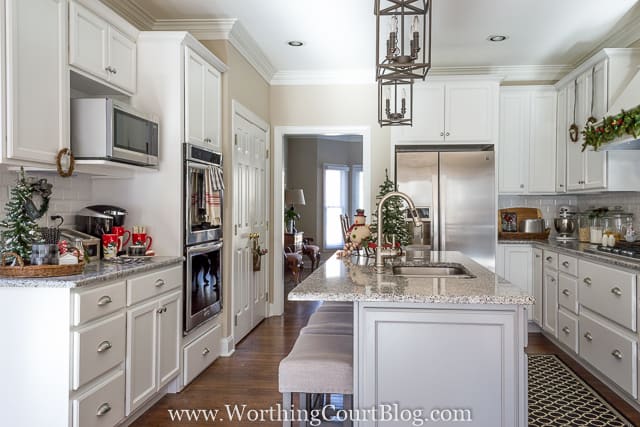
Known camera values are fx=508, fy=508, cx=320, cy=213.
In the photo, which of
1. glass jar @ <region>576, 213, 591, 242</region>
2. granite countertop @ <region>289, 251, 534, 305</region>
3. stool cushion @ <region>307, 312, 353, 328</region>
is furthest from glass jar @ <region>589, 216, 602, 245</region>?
stool cushion @ <region>307, 312, 353, 328</region>

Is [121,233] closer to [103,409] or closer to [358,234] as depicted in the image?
[103,409]

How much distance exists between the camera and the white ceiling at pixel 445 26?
12.2ft

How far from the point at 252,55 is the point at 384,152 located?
5.73ft

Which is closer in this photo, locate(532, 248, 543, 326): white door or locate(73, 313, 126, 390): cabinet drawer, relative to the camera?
locate(73, 313, 126, 390): cabinet drawer

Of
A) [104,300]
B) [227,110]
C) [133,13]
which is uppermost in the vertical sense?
[133,13]

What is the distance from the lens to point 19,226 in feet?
7.47

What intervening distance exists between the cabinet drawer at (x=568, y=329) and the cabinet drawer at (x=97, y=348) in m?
3.24

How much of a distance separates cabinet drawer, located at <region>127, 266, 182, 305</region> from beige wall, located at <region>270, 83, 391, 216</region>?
9.25ft

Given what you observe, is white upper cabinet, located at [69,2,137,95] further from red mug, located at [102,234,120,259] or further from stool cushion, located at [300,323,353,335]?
stool cushion, located at [300,323,353,335]

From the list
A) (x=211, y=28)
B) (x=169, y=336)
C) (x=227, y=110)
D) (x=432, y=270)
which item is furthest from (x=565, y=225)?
(x=169, y=336)

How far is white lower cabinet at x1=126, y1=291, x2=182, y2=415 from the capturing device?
2.65 metres

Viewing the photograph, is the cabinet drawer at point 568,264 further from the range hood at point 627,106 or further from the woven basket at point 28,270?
the woven basket at point 28,270

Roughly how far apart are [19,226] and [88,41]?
109 centimetres

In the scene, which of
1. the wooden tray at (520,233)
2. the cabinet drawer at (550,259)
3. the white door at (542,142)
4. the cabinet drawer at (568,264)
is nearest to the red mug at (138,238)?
the cabinet drawer at (568,264)
